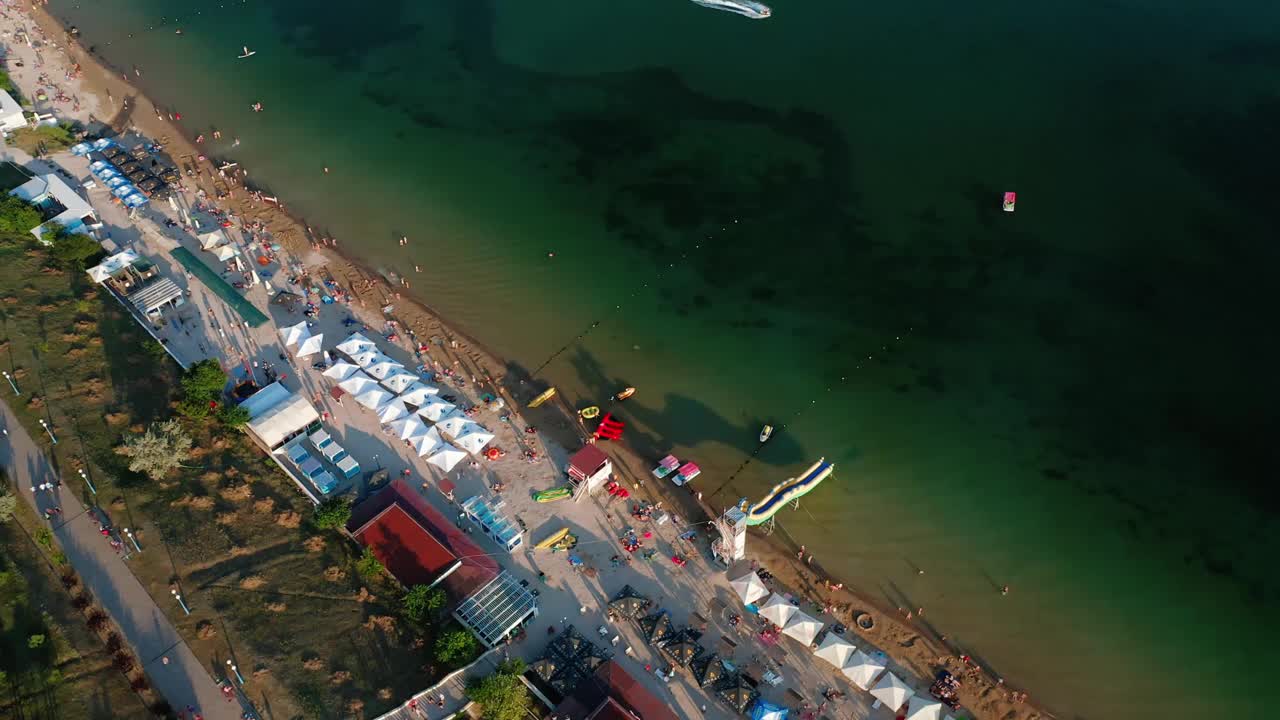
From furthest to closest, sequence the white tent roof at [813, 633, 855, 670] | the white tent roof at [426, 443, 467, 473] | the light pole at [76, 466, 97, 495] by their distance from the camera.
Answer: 1. the white tent roof at [426, 443, 467, 473]
2. the light pole at [76, 466, 97, 495]
3. the white tent roof at [813, 633, 855, 670]

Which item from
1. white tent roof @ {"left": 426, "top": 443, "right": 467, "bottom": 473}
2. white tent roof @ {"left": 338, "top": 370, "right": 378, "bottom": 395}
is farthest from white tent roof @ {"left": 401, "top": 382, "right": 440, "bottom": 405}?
white tent roof @ {"left": 426, "top": 443, "right": 467, "bottom": 473}

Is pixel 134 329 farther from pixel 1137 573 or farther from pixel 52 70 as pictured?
pixel 1137 573

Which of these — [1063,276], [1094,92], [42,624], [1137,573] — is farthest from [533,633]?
[1094,92]

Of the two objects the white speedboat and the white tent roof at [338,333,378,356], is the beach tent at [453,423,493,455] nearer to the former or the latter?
the white tent roof at [338,333,378,356]

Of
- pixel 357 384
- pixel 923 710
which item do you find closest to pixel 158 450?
pixel 357 384

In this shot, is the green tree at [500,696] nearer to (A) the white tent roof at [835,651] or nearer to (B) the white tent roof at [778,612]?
(B) the white tent roof at [778,612]

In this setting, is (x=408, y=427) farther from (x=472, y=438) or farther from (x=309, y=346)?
(x=309, y=346)

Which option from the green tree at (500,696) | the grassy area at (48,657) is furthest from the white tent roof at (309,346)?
the green tree at (500,696)
